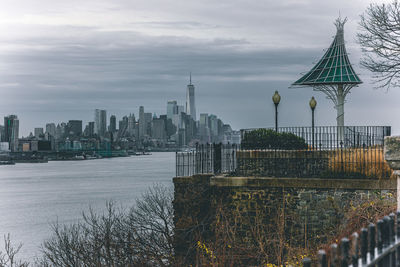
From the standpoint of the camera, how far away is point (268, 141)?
24.5 meters

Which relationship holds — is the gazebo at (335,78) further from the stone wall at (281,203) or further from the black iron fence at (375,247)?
the black iron fence at (375,247)

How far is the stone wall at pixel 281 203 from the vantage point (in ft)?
62.3

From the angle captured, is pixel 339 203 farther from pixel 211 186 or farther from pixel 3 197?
pixel 3 197

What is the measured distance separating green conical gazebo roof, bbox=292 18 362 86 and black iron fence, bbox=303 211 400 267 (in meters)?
25.3

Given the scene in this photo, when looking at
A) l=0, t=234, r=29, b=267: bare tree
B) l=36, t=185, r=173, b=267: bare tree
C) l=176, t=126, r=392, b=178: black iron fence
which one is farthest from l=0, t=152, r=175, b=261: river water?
l=176, t=126, r=392, b=178: black iron fence

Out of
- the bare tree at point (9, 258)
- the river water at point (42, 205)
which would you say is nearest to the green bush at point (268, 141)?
the bare tree at point (9, 258)

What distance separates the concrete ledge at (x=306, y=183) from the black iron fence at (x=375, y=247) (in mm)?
14519

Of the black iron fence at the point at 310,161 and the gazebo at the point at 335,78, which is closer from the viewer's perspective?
the black iron fence at the point at 310,161

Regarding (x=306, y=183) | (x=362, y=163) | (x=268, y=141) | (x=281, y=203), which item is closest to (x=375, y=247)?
(x=306, y=183)

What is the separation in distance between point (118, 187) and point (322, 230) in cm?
8843

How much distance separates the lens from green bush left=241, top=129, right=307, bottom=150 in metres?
24.4

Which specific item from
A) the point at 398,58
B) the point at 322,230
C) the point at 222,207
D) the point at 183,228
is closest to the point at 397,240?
the point at 322,230

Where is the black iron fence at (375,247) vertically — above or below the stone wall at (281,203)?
above

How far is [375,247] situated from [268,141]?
2020 cm
